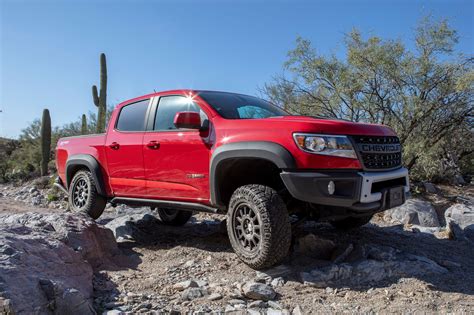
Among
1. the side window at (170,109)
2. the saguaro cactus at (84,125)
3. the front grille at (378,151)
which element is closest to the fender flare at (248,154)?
the front grille at (378,151)

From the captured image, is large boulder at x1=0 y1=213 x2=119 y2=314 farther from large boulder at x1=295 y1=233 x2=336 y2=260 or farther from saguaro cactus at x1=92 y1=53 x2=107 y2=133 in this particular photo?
saguaro cactus at x1=92 y1=53 x2=107 y2=133

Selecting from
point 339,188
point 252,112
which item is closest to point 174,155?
point 252,112

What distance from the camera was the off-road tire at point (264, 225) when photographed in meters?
3.74

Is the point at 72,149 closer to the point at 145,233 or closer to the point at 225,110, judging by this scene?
the point at 145,233

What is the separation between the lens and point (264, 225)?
3.75m

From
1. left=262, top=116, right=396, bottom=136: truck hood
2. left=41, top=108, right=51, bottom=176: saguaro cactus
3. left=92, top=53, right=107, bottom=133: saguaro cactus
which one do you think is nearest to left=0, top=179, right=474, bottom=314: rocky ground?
left=262, top=116, right=396, bottom=136: truck hood

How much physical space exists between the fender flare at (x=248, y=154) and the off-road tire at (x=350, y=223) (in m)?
1.97

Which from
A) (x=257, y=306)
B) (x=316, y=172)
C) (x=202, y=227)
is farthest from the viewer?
(x=202, y=227)

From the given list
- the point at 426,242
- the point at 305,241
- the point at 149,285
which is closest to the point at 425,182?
the point at 426,242

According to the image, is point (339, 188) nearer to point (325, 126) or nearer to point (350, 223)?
point (325, 126)

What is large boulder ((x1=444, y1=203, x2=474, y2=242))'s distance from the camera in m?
5.70

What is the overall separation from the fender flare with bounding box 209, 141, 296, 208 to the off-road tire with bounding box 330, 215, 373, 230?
197 centimetres

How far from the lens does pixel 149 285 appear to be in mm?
3791

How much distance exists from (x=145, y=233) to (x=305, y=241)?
2527mm
